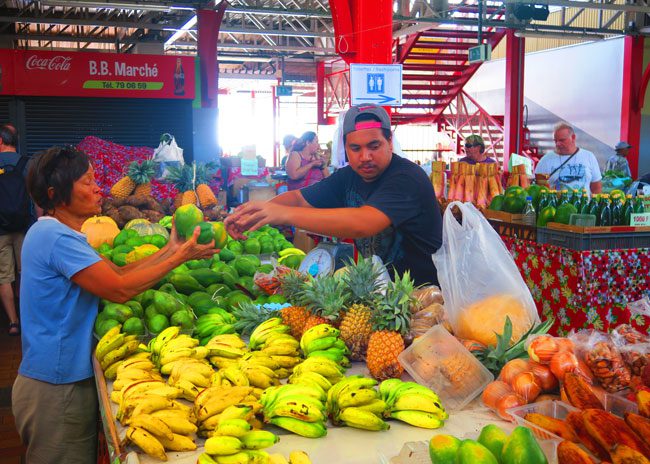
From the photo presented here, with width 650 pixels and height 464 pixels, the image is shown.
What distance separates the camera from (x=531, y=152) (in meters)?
17.8

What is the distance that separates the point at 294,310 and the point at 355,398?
754mm

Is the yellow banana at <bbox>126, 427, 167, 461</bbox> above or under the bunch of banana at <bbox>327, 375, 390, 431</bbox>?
under

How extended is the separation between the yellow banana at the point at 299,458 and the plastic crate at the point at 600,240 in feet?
11.8

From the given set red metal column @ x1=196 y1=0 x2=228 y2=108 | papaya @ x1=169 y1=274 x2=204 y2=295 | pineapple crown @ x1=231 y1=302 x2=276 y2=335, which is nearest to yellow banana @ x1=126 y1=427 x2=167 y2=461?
pineapple crown @ x1=231 y1=302 x2=276 y2=335

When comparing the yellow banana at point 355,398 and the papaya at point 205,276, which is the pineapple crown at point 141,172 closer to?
the papaya at point 205,276

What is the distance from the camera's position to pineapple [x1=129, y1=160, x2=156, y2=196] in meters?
5.66

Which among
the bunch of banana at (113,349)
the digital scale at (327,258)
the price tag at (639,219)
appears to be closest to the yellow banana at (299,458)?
the bunch of banana at (113,349)

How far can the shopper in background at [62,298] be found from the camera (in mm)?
2467

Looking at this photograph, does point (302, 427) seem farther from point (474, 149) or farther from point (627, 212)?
point (474, 149)

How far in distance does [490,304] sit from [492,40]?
49.1 feet

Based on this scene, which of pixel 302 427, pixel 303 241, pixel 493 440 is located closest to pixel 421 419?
pixel 302 427

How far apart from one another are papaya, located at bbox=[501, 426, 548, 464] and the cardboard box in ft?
15.5

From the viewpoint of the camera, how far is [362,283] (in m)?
2.34

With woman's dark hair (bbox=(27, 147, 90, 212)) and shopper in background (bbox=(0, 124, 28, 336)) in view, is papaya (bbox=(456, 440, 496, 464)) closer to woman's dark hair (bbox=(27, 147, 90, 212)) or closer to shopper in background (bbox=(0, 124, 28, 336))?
woman's dark hair (bbox=(27, 147, 90, 212))
